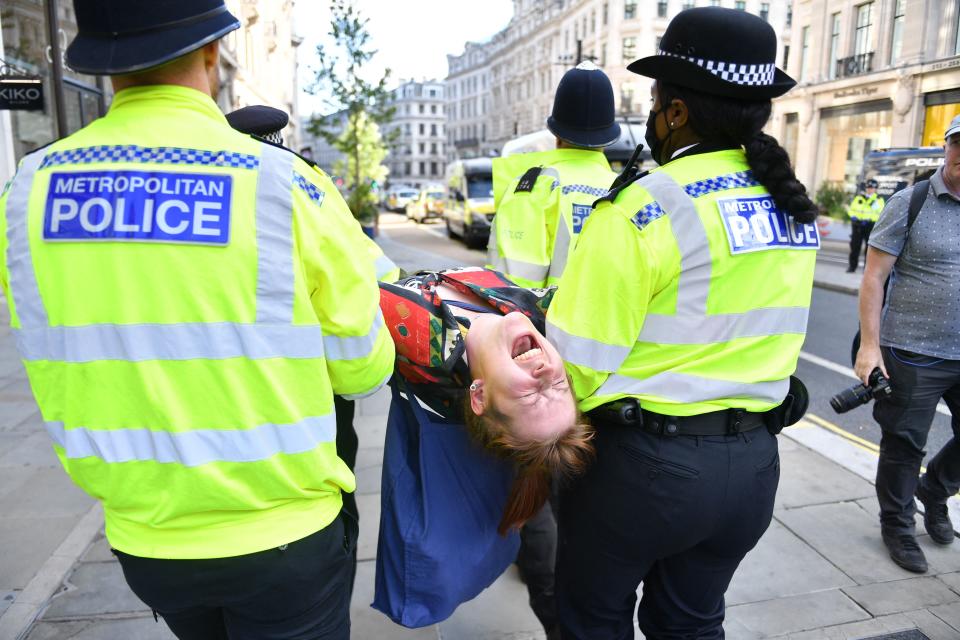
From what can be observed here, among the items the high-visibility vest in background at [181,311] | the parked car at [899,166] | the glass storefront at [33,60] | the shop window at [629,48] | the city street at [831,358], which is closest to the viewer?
the high-visibility vest in background at [181,311]

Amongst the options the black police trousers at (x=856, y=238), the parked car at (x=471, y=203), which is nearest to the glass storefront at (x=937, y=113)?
the black police trousers at (x=856, y=238)

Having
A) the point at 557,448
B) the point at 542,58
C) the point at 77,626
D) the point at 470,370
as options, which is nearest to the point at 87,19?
the point at 470,370

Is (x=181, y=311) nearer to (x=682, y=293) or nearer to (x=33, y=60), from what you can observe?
(x=682, y=293)

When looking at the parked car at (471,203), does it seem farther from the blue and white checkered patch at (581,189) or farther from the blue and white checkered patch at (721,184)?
the blue and white checkered patch at (721,184)

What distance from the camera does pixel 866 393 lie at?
330 cm

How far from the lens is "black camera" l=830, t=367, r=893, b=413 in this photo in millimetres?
3266

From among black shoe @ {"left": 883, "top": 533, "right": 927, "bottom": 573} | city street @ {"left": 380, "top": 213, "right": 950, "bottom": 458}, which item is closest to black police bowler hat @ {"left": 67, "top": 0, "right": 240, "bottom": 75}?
black shoe @ {"left": 883, "top": 533, "right": 927, "bottom": 573}

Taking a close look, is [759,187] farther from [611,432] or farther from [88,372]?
[88,372]

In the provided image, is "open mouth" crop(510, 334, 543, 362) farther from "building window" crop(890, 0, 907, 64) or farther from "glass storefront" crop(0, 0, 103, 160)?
"building window" crop(890, 0, 907, 64)

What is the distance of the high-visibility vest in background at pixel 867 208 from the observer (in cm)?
1521

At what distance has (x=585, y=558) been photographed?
1.94 metres

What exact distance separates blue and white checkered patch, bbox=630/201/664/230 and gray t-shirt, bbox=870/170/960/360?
219cm

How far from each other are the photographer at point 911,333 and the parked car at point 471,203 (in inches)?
686

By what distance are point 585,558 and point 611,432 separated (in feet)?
1.21
